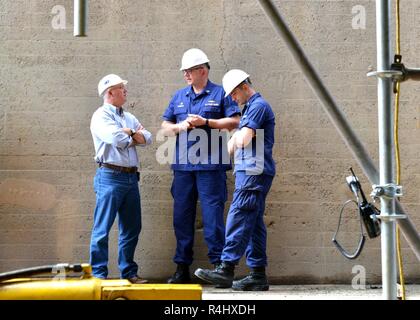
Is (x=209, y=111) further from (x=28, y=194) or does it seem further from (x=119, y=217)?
(x=28, y=194)

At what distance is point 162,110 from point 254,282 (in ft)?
6.56

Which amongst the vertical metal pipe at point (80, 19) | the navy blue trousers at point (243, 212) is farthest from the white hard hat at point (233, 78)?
the vertical metal pipe at point (80, 19)

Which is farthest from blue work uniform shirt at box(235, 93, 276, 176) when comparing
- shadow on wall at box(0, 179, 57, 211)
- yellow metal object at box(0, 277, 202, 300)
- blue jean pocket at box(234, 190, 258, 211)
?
yellow metal object at box(0, 277, 202, 300)

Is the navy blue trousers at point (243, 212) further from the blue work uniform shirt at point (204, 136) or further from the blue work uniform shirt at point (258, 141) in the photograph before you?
the blue work uniform shirt at point (204, 136)

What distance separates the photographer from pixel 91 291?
9.43 ft

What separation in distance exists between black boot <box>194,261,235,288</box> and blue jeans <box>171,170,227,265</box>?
363mm

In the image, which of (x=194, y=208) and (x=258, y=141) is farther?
(x=194, y=208)

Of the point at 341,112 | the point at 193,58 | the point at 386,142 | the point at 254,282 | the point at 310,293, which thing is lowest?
the point at 310,293

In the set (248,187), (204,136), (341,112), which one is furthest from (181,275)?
(341,112)

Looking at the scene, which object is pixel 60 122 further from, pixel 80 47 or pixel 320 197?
pixel 320 197

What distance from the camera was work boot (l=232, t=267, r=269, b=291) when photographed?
7.38m

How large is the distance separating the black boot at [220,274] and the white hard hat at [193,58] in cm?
194

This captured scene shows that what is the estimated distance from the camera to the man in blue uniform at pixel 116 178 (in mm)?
7477

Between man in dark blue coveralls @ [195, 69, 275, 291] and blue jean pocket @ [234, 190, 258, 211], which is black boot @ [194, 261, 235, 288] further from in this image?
blue jean pocket @ [234, 190, 258, 211]
